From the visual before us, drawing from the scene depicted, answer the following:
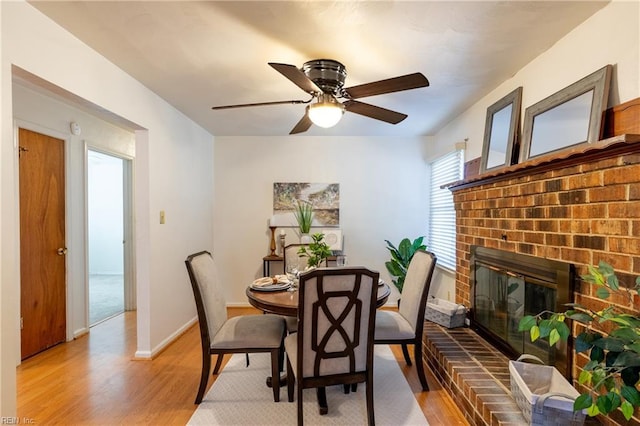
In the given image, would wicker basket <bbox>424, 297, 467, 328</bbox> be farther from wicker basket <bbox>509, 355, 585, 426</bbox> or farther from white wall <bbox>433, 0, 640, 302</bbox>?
white wall <bbox>433, 0, 640, 302</bbox>

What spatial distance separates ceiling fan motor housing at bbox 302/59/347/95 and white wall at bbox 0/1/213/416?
4.72 ft

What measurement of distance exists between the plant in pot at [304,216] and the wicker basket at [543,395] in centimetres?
285

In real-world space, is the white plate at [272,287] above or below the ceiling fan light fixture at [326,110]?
below

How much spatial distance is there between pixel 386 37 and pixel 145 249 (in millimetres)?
2558

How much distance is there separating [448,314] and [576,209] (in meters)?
1.45

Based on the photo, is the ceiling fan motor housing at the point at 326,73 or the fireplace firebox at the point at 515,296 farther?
the ceiling fan motor housing at the point at 326,73

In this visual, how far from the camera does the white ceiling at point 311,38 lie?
170cm

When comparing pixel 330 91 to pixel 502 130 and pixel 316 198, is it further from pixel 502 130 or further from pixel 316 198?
pixel 316 198

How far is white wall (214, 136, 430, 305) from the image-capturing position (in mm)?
4496

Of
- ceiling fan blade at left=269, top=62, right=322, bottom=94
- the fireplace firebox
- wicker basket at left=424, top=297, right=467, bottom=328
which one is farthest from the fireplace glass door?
ceiling fan blade at left=269, top=62, right=322, bottom=94

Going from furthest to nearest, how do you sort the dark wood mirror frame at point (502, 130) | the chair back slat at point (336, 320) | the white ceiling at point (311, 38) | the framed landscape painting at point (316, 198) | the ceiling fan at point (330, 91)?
1. the framed landscape painting at point (316, 198)
2. the dark wood mirror frame at point (502, 130)
3. the ceiling fan at point (330, 91)
4. the chair back slat at point (336, 320)
5. the white ceiling at point (311, 38)

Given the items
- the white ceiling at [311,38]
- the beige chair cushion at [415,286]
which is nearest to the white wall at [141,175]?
the white ceiling at [311,38]

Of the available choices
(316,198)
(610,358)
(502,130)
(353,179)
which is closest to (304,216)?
(316,198)

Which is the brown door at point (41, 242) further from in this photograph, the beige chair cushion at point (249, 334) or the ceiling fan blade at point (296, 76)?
the ceiling fan blade at point (296, 76)
